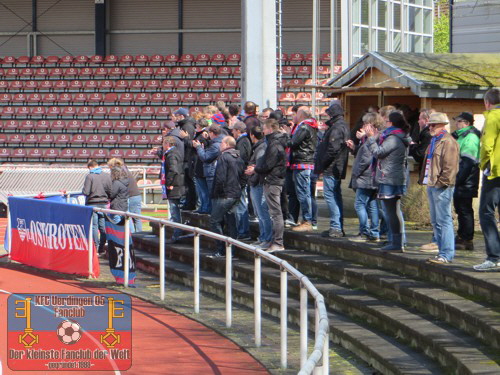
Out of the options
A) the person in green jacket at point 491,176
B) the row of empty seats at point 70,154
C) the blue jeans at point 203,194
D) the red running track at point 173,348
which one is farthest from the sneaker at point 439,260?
the row of empty seats at point 70,154

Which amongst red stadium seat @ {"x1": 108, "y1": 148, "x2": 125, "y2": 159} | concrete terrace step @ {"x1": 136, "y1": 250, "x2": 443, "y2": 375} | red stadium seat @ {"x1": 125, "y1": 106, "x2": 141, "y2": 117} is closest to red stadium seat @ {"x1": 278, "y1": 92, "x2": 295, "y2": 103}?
red stadium seat @ {"x1": 125, "y1": 106, "x2": 141, "y2": 117}

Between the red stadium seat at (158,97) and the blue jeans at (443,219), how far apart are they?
27.7 m

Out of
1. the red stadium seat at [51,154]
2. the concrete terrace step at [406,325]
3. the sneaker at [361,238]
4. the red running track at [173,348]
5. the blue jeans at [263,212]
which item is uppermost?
the red stadium seat at [51,154]

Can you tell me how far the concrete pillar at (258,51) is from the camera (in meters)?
19.9

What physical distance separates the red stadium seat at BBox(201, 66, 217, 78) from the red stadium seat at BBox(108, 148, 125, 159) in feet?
15.9

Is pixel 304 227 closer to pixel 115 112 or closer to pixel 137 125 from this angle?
pixel 137 125

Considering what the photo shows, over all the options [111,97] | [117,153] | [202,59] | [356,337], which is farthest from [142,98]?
[356,337]

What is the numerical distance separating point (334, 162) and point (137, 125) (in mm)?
24363

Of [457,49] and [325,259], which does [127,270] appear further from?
[457,49]

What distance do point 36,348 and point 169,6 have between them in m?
33.4

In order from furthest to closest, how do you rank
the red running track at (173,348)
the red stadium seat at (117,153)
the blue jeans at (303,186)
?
the red stadium seat at (117,153)
the blue jeans at (303,186)
the red running track at (173,348)

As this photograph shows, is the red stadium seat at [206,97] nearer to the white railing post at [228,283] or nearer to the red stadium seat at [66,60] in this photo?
the red stadium seat at [66,60]

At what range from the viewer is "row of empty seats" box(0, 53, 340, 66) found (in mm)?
38312

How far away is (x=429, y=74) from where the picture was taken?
51.1 feet
